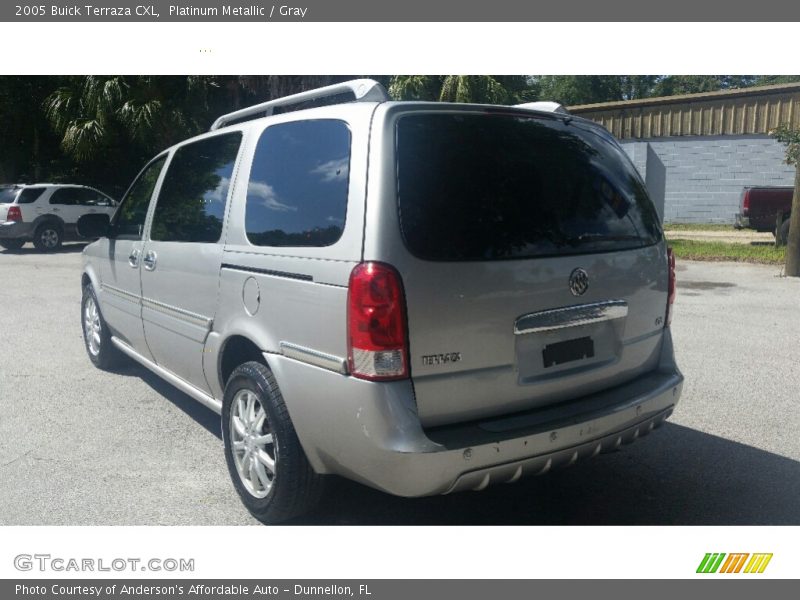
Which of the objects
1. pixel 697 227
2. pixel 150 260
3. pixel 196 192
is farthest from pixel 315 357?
pixel 697 227

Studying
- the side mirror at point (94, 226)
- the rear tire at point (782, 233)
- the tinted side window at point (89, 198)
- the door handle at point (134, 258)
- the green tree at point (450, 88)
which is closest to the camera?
the door handle at point (134, 258)

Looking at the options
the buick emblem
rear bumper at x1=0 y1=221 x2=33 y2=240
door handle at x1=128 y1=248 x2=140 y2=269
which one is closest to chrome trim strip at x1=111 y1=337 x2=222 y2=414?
door handle at x1=128 y1=248 x2=140 y2=269

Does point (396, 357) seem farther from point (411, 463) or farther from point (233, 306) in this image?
point (233, 306)

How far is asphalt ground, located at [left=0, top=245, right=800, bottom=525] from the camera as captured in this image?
355 centimetres

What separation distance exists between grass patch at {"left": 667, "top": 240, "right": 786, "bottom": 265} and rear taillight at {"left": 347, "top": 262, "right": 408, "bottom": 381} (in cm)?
1235

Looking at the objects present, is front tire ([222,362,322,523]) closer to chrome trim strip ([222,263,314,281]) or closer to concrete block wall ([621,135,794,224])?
chrome trim strip ([222,263,314,281])

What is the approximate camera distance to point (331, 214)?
9.84 ft

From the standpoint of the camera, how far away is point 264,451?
11.1ft

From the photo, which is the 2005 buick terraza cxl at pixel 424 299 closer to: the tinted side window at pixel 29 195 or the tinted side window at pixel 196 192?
the tinted side window at pixel 196 192

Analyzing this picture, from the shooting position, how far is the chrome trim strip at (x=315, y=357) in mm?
2830

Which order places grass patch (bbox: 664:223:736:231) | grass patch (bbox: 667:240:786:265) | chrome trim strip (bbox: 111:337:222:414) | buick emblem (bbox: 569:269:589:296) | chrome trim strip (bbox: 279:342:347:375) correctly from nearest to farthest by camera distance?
chrome trim strip (bbox: 279:342:347:375) < buick emblem (bbox: 569:269:589:296) < chrome trim strip (bbox: 111:337:222:414) < grass patch (bbox: 667:240:786:265) < grass patch (bbox: 664:223:736:231)

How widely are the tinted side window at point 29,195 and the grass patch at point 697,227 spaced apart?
1702 centimetres

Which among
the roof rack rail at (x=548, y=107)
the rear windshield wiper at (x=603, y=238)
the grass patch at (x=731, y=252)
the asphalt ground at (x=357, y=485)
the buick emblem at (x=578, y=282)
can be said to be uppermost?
the roof rack rail at (x=548, y=107)

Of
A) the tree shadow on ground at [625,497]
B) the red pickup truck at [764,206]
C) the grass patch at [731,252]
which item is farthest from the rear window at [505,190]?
the red pickup truck at [764,206]
